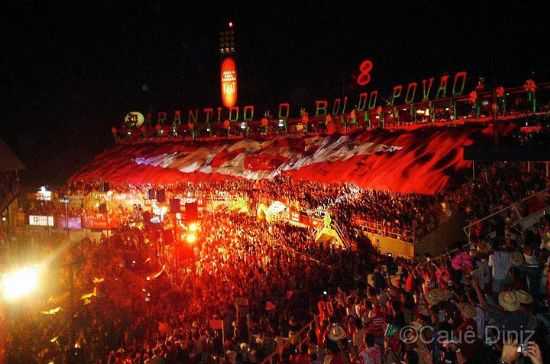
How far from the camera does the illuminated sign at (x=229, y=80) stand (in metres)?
42.8

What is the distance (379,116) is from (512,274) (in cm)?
1826

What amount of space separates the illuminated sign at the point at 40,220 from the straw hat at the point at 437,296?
22.5 m

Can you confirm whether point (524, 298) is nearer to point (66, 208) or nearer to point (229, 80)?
point (66, 208)

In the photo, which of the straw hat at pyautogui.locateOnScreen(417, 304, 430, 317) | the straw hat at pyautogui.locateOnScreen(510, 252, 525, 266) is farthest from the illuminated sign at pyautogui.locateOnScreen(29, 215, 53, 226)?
Answer: the straw hat at pyautogui.locateOnScreen(510, 252, 525, 266)

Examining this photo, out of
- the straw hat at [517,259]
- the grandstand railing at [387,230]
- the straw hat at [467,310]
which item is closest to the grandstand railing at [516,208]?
the grandstand railing at [387,230]

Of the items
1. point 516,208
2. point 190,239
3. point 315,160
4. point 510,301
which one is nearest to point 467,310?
point 510,301

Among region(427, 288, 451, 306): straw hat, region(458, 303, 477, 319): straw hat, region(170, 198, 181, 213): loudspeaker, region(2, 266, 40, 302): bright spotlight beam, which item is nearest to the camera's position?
region(458, 303, 477, 319): straw hat

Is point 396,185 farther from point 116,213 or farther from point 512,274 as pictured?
point 116,213

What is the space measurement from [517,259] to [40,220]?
23860 mm

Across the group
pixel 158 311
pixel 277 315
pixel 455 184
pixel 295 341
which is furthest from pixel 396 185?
pixel 158 311

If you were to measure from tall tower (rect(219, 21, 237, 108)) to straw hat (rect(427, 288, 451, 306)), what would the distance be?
120ft

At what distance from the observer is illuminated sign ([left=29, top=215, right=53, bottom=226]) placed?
26.3 meters

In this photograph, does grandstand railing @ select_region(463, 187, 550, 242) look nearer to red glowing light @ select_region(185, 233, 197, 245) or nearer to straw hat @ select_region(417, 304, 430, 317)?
straw hat @ select_region(417, 304, 430, 317)

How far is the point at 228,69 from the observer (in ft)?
140
